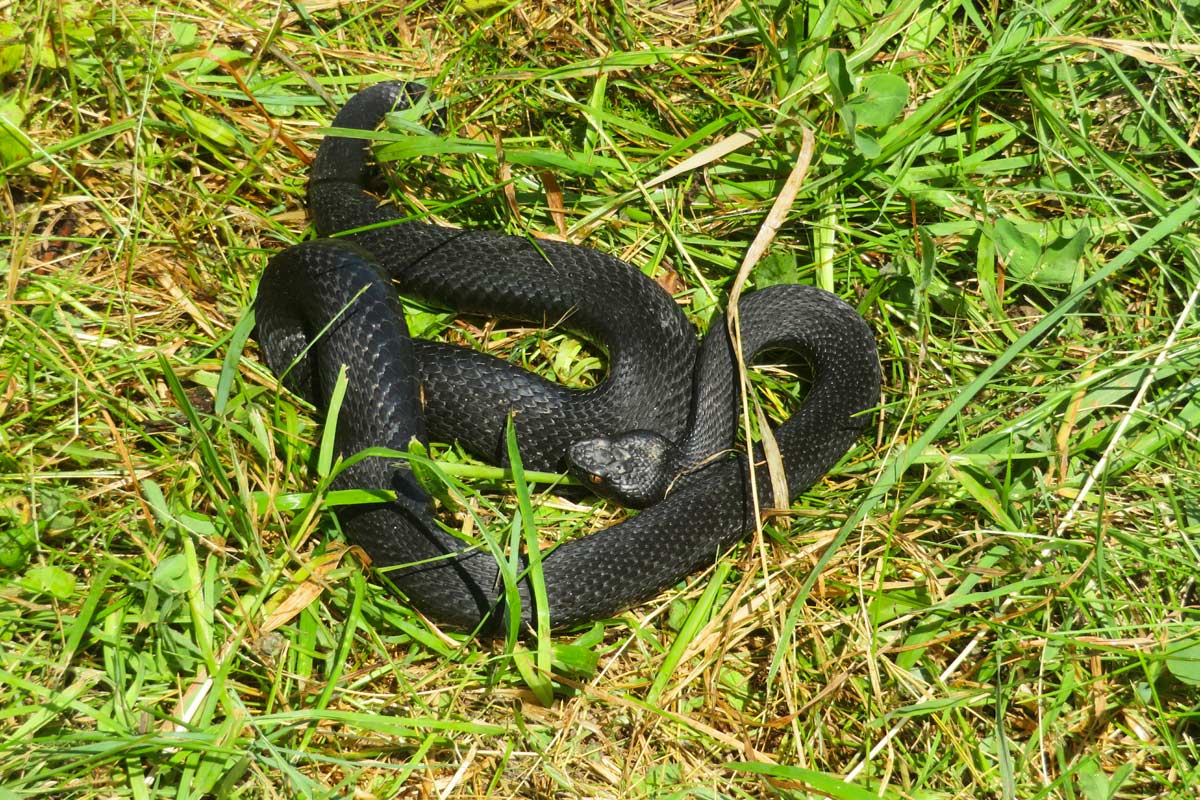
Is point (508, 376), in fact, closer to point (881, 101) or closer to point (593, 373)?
point (593, 373)

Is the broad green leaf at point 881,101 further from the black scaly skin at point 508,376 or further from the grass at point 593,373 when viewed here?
the black scaly skin at point 508,376

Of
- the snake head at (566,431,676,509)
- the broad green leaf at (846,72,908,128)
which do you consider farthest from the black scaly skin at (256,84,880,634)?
the broad green leaf at (846,72,908,128)

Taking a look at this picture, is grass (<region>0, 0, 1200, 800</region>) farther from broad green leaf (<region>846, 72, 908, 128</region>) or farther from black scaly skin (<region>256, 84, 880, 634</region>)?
black scaly skin (<region>256, 84, 880, 634</region>)

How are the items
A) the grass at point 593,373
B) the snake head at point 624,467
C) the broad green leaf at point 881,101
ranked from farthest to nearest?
the broad green leaf at point 881,101
the snake head at point 624,467
the grass at point 593,373

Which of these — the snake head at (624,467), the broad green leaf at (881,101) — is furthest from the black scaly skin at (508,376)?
the broad green leaf at (881,101)

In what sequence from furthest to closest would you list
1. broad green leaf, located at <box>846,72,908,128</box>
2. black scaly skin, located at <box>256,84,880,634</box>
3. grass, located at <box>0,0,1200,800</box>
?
broad green leaf, located at <box>846,72,908,128</box> → black scaly skin, located at <box>256,84,880,634</box> → grass, located at <box>0,0,1200,800</box>

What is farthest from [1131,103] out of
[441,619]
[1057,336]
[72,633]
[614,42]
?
[72,633]
